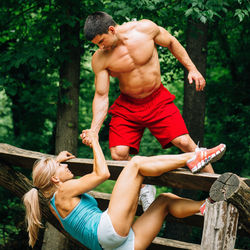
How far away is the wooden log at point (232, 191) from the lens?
2852 millimetres

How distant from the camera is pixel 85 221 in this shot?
3324mm

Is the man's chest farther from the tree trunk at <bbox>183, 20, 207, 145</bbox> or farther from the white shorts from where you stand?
the tree trunk at <bbox>183, 20, 207, 145</bbox>

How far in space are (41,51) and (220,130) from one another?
13.0ft

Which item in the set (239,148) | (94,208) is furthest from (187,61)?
(239,148)

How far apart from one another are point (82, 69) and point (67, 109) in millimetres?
1371

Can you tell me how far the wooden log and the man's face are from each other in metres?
1.68

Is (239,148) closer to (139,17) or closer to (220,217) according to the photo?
Result: (139,17)

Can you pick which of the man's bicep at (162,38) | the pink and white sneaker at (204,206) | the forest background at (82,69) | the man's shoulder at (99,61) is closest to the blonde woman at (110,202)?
the pink and white sneaker at (204,206)

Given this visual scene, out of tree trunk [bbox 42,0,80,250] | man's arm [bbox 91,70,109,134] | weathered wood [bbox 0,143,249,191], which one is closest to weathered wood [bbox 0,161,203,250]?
weathered wood [bbox 0,143,249,191]

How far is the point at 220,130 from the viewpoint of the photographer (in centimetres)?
817

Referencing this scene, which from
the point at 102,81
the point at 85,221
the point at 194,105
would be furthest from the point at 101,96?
the point at 194,105

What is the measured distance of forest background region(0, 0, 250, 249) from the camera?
18.9ft

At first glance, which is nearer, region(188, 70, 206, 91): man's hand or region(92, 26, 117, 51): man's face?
region(92, 26, 117, 51): man's face

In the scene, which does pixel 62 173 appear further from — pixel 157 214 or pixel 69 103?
pixel 69 103
